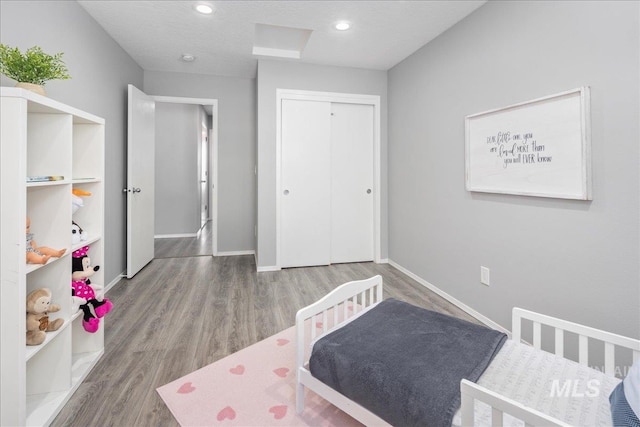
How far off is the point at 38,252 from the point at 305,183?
8.80 feet

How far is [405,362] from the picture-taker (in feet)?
3.79

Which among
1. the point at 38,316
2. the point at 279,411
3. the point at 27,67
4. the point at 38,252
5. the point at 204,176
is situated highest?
the point at 204,176

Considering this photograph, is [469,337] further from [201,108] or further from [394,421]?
[201,108]

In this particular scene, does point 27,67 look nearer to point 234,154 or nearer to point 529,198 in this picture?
point 529,198

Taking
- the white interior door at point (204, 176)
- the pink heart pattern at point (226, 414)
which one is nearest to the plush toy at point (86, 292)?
the pink heart pattern at point (226, 414)

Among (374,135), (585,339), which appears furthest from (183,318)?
(374,135)

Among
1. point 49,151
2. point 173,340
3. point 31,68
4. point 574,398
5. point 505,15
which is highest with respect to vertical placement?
point 505,15

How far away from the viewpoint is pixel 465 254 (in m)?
2.65

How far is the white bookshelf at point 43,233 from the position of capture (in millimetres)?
1193

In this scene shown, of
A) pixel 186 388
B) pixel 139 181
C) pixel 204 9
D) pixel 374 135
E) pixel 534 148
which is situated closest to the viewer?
pixel 186 388

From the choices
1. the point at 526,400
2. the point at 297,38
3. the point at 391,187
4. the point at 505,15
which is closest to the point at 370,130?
the point at 391,187

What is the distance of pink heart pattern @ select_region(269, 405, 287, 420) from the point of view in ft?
4.73

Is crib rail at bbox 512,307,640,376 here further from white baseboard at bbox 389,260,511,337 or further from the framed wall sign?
white baseboard at bbox 389,260,511,337

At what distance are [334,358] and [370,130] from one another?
129 inches
